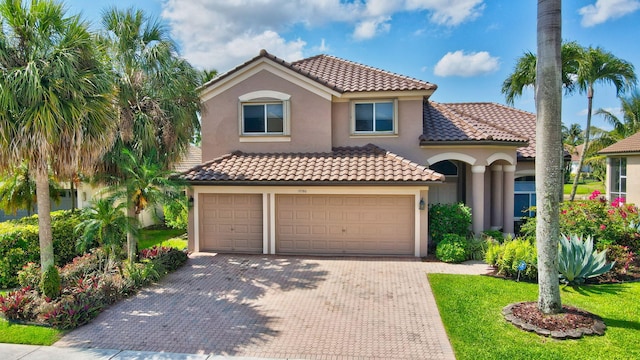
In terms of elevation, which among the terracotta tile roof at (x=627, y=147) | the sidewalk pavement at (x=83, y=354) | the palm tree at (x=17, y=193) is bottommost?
the sidewalk pavement at (x=83, y=354)

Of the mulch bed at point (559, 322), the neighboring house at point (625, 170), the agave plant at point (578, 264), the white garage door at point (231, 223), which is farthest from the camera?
the neighboring house at point (625, 170)

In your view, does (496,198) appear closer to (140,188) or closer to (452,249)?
(452,249)

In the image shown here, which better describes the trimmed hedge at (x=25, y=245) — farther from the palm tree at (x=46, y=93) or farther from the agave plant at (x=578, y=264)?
the agave plant at (x=578, y=264)

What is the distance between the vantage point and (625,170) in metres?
22.2

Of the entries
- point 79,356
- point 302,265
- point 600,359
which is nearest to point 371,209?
point 302,265

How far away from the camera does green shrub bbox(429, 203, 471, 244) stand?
15.1m

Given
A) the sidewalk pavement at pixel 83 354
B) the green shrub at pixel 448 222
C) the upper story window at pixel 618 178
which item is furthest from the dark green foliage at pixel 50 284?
the upper story window at pixel 618 178

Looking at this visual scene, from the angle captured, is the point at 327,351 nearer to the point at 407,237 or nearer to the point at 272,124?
the point at 407,237

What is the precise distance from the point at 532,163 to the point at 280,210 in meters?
12.3

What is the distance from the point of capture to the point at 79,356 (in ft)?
24.6

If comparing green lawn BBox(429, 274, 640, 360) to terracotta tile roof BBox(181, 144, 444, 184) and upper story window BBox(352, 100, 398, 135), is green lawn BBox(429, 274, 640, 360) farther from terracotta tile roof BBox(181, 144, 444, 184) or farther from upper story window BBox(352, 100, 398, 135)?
upper story window BBox(352, 100, 398, 135)

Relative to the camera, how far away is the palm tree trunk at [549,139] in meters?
8.25

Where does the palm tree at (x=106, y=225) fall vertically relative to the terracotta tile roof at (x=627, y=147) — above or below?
below

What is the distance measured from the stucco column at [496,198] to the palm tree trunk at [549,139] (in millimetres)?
10542
